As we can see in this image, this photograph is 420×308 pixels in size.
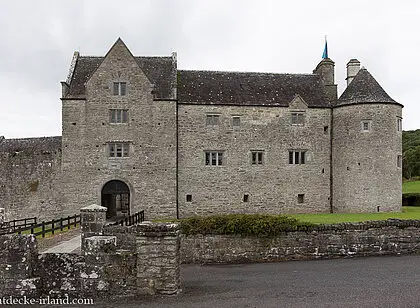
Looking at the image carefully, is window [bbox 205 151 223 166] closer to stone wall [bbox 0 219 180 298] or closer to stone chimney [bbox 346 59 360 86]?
stone chimney [bbox 346 59 360 86]

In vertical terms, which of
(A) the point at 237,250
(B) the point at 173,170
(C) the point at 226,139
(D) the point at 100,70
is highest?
(D) the point at 100,70

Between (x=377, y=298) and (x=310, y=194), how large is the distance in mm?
24021

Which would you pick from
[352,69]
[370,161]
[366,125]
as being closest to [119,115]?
[366,125]

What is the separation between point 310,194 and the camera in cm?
3369

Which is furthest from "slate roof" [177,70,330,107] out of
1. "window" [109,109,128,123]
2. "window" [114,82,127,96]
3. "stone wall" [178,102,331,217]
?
"window" [109,109,128,123]

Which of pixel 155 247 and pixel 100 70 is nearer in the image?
pixel 155 247

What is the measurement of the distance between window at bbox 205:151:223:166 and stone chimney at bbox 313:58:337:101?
1125 cm

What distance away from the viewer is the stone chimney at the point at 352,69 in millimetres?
36219

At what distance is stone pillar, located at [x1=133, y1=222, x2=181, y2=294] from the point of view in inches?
389

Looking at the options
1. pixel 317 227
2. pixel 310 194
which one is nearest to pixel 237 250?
pixel 317 227

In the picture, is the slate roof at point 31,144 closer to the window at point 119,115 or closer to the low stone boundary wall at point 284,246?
the window at point 119,115

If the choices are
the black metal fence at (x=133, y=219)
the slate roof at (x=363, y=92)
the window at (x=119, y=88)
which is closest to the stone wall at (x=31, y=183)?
the window at (x=119, y=88)

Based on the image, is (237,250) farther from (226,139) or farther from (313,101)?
(313,101)

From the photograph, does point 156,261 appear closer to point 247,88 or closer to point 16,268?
point 16,268
